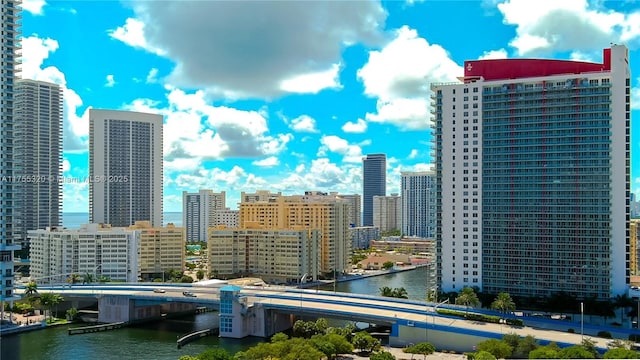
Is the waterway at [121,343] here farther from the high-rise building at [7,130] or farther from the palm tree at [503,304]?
the palm tree at [503,304]

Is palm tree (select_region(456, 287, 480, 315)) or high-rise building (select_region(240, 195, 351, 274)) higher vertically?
→ high-rise building (select_region(240, 195, 351, 274))

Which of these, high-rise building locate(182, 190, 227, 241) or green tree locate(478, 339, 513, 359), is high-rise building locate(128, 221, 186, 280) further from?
green tree locate(478, 339, 513, 359)

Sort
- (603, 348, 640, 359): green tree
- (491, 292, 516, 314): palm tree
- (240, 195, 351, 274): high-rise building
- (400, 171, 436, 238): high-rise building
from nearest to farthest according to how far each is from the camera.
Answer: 1. (603, 348, 640, 359): green tree
2. (491, 292, 516, 314): palm tree
3. (240, 195, 351, 274): high-rise building
4. (400, 171, 436, 238): high-rise building

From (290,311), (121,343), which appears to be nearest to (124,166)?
(121,343)

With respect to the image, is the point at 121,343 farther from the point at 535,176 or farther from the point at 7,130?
the point at 535,176

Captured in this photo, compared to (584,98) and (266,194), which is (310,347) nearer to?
(584,98)

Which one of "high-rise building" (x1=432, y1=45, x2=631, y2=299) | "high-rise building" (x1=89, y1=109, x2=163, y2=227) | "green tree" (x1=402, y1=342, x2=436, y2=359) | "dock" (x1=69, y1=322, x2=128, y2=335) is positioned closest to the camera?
"green tree" (x1=402, y1=342, x2=436, y2=359)

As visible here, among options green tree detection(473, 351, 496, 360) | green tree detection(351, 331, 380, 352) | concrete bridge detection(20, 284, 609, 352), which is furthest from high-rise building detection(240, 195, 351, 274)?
green tree detection(473, 351, 496, 360)
